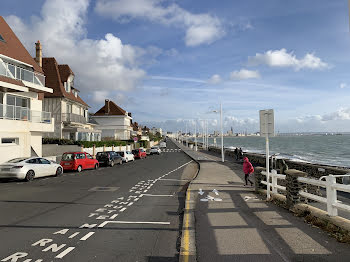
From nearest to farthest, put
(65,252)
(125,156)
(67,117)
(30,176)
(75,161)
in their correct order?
1. (65,252)
2. (30,176)
3. (75,161)
4. (125,156)
5. (67,117)

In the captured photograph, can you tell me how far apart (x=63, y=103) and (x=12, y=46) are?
11805mm

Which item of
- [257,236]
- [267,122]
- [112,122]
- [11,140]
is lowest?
[257,236]

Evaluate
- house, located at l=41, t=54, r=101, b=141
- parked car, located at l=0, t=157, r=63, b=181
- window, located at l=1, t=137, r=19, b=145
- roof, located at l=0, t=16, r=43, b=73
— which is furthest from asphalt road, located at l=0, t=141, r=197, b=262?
house, located at l=41, t=54, r=101, b=141

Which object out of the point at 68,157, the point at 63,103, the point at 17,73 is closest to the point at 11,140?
the point at 68,157

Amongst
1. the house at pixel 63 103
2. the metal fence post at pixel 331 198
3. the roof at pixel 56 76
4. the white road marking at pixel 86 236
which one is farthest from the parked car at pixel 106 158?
the metal fence post at pixel 331 198

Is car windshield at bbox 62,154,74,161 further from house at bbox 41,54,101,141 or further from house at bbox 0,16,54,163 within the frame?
house at bbox 41,54,101,141

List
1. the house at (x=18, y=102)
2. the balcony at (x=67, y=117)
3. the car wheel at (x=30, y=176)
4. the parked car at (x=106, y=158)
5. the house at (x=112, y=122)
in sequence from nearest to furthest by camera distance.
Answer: the car wheel at (x=30, y=176), the house at (x=18, y=102), the parked car at (x=106, y=158), the balcony at (x=67, y=117), the house at (x=112, y=122)

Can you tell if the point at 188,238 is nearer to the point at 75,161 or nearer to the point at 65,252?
the point at 65,252

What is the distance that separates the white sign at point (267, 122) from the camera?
32.1 ft

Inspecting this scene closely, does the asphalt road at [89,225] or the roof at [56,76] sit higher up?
the roof at [56,76]

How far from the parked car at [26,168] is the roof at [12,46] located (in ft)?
34.1

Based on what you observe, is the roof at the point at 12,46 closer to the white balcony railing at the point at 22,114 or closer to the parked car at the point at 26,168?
the white balcony railing at the point at 22,114

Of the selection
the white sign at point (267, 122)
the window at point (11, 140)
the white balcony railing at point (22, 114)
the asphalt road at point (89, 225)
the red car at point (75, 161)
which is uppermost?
the white balcony railing at point (22, 114)

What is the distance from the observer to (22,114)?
68.0 feet
